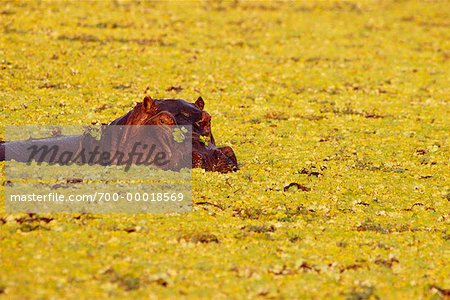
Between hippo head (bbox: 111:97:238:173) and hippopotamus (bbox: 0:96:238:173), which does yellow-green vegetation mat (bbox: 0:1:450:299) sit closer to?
hippo head (bbox: 111:97:238:173)

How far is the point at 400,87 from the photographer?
34438 mm

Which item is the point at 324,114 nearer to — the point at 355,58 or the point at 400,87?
the point at 400,87

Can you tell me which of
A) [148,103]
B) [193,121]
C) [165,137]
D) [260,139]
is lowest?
[260,139]

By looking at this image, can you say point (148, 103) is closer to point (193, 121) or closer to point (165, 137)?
point (165, 137)

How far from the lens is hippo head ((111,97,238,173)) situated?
18573mm

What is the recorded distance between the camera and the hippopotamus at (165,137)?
18.5 metres

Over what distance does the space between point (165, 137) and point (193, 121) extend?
3.22ft

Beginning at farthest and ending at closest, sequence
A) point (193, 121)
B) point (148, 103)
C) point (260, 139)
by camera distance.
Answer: point (260, 139)
point (193, 121)
point (148, 103)

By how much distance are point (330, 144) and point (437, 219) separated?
7.33m

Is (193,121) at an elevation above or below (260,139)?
above

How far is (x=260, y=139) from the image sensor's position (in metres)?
24.5

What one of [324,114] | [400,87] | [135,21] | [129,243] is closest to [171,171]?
[129,243]

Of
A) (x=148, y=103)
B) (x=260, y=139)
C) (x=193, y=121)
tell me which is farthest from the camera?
(x=260, y=139)

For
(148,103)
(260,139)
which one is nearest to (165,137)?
(148,103)
